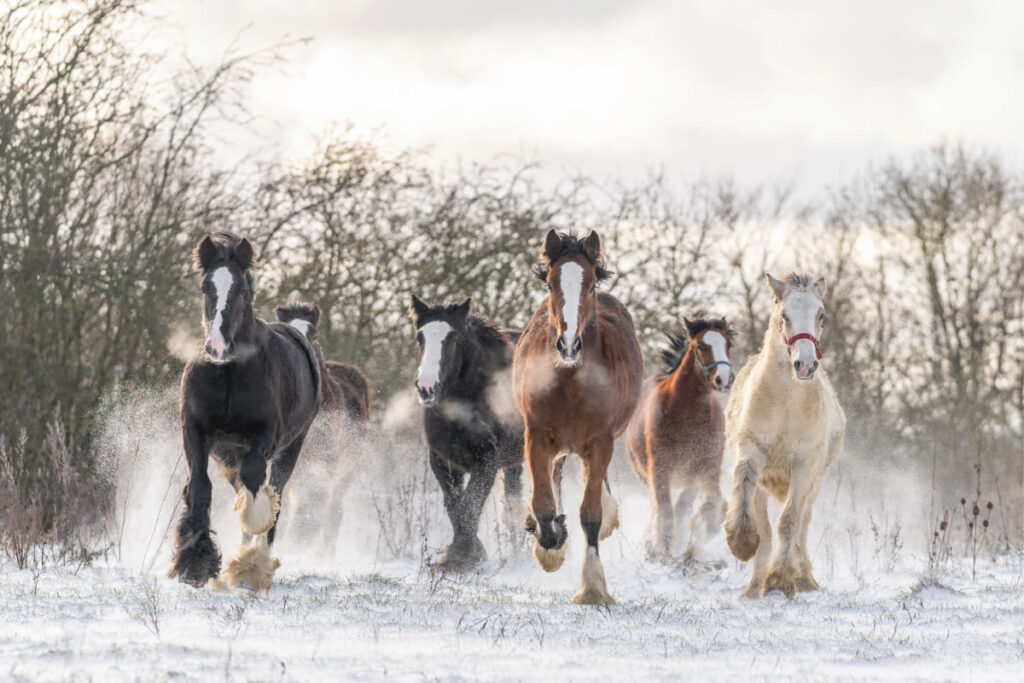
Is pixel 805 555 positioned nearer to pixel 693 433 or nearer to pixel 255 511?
pixel 693 433

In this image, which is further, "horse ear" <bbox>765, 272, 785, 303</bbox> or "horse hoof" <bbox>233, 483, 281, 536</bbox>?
"horse ear" <bbox>765, 272, 785, 303</bbox>

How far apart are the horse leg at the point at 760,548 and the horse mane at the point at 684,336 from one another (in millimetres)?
2739

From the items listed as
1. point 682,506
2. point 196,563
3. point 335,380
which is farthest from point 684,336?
point 196,563

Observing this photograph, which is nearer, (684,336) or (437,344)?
(437,344)

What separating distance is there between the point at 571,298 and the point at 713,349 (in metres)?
4.00

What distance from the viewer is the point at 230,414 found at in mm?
6949

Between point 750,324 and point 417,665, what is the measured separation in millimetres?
20551

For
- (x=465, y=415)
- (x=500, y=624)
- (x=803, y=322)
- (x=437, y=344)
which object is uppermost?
(x=803, y=322)

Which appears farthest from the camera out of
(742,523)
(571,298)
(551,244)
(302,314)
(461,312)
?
(302,314)

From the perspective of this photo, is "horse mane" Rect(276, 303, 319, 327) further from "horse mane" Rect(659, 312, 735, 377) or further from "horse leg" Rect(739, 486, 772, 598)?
"horse leg" Rect(739, 486, 772, 598)

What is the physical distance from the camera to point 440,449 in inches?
369

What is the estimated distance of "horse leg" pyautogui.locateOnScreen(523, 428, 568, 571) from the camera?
281 inches

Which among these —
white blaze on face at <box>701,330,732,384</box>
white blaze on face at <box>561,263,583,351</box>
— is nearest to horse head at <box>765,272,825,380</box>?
white blaze on face at <box>561,263,583,351</box>

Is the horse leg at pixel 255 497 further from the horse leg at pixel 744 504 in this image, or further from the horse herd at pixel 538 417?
the horse leg at pixel 744 504
